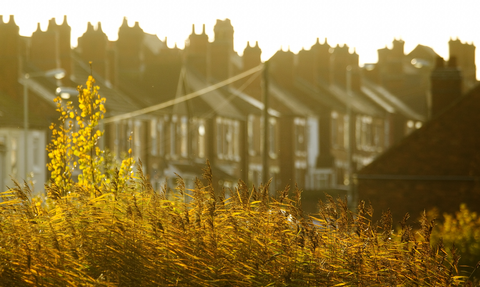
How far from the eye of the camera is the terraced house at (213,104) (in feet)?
130

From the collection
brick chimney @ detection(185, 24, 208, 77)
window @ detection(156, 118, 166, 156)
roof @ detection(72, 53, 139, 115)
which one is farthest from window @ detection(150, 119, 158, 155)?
brick chimney @ detection(185, 24, 208, 77)

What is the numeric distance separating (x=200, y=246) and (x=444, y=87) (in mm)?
23996

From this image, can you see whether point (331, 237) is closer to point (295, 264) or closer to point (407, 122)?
point (295, 264)

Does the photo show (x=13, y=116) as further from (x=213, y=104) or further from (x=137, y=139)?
(x=213, y=104)

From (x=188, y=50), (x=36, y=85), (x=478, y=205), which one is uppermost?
(x=188, y=50)

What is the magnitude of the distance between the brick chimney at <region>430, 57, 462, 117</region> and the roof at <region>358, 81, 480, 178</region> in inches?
105

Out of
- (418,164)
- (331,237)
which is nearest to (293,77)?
(418,164)

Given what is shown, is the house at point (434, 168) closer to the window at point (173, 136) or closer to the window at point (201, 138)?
the window at point (173, 136)

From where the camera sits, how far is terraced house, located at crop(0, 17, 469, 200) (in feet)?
130

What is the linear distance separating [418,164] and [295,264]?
20654 mm

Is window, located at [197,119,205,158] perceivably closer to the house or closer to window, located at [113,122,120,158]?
window, located at [113,122,120,158]

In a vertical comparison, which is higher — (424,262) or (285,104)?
(285,104)

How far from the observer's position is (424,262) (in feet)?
23.8

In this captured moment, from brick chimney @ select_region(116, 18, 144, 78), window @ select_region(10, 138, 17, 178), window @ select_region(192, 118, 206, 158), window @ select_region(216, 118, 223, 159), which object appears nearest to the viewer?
window @ select_region(10, 138, 17, 178)
